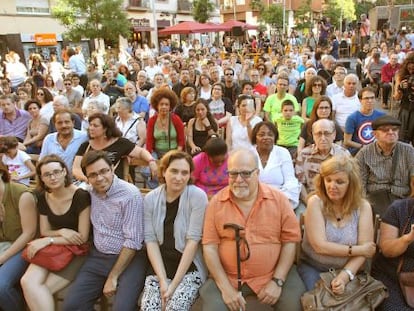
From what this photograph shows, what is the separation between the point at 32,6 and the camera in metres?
23.2

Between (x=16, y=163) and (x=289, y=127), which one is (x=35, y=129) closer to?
(x=16, y=163)

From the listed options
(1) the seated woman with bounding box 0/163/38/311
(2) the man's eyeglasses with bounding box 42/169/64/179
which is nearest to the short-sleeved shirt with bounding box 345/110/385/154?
(2) the man's eyeglasses with bounding box 42/169/64/179

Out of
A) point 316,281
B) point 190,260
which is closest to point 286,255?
point 316,281

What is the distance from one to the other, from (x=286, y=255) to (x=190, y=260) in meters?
0.69

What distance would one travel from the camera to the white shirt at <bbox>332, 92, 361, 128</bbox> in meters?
5.99

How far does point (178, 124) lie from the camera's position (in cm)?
527

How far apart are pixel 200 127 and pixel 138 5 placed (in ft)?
97.9

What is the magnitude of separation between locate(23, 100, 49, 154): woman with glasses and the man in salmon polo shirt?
399cm

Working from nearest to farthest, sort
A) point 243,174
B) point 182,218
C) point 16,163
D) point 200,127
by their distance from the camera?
point 243,174
point 182,218
point 16,163
point 200,127

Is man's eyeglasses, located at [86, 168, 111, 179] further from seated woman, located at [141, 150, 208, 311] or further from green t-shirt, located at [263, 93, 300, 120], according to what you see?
green t-shirt, located at [263, 93, 300, 120]

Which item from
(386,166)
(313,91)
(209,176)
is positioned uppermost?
(313,91)

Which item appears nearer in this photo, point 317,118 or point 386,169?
point 386,169

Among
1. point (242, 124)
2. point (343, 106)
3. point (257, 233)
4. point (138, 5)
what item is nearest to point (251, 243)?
point (257, 233)

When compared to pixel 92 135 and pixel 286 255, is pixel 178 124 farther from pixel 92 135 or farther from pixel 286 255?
pixel 286 255
